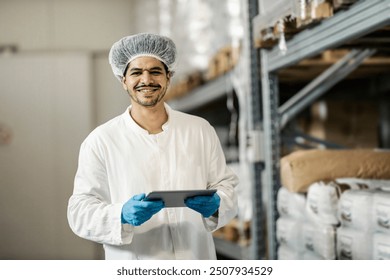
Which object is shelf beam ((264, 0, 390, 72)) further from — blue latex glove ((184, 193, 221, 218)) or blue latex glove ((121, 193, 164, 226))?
blue latex glove ((121, 193, 164, 226))

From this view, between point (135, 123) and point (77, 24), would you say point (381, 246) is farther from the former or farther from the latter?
point (77, 24)

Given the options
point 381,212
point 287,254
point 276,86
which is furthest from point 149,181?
point 276,86

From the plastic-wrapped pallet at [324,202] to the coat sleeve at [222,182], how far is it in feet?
2.09

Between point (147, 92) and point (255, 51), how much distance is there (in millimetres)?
1576

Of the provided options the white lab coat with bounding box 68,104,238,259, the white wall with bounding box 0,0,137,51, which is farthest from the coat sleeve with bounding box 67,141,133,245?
the white wall with bounding box 0,0,137,51

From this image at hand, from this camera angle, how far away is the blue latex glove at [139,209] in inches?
64.9

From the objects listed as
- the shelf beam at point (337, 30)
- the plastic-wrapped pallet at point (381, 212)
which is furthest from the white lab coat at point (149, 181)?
the shelf beam at point (337, 30)

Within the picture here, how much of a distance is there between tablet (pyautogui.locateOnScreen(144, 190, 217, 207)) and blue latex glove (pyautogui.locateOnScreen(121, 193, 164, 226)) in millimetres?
18

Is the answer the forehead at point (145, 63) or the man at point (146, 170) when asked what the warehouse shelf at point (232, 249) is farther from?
the forehead at point (145, 63)

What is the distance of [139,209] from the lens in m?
1.65

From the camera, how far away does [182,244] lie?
188 centimetres

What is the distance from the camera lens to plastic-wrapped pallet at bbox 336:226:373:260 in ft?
7.23
